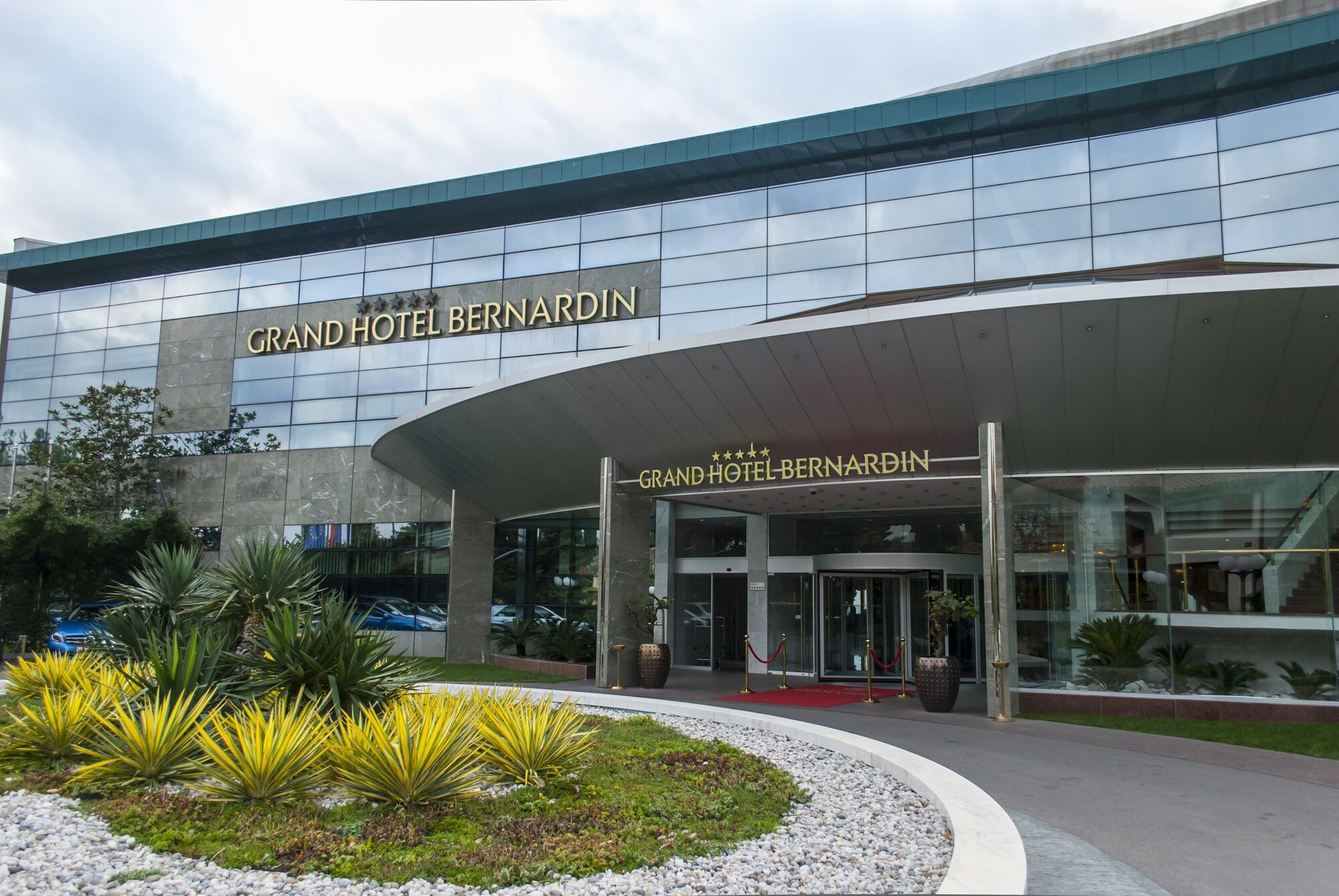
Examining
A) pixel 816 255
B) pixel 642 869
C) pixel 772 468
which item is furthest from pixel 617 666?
pixel 642 869

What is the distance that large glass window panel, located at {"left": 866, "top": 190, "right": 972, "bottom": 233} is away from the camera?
24344 mm

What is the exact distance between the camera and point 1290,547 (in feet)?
48.7

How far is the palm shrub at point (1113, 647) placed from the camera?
15.5 m

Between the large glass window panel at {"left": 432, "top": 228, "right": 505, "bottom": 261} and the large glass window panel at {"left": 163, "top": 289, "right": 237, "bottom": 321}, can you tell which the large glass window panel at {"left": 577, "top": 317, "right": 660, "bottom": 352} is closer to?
the large glass window panel at {"left": 432, "top": 228, "right": 505, "bottom": 261}

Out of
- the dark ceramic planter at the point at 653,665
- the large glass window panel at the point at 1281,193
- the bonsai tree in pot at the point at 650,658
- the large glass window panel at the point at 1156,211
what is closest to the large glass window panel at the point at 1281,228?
the large glass window panel at the point at 1281,193

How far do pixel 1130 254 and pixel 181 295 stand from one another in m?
29.6

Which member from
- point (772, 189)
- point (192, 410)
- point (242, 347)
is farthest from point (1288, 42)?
point (192, 410)

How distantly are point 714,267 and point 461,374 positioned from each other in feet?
27.0

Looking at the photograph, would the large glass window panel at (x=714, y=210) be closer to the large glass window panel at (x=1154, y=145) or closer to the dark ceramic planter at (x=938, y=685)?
the large glass window panel at (x=1154, y=145)

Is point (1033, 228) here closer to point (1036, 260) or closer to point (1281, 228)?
A: point (1036, 260)

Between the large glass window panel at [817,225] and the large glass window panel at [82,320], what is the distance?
24.5 meters

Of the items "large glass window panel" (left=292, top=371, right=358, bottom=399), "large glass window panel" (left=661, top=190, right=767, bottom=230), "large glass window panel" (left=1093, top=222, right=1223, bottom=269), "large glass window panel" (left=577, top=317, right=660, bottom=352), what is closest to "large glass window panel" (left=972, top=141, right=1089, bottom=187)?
"large glass window panel" (left=1093, top=222, right=1223, bottom=269)

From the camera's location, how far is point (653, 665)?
19062 millimetres

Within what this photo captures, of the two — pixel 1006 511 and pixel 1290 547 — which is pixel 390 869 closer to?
pixel 1006 511
